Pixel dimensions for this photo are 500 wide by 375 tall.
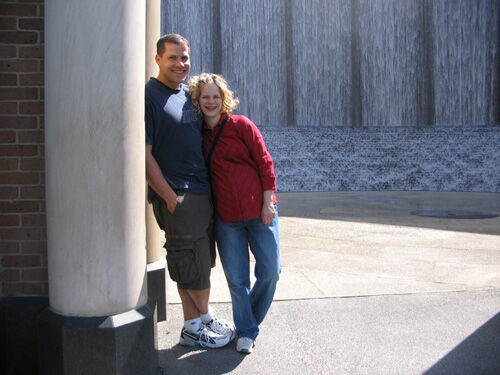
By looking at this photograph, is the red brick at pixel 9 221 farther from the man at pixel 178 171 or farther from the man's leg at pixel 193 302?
the man's leg at pixel 193 302

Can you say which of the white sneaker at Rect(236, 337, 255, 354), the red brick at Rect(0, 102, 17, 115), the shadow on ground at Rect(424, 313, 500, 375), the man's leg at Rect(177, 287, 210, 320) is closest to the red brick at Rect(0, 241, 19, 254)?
the red brick at Rect(0, 102, 17, 115)

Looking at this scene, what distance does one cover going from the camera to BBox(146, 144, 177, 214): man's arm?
2.56m

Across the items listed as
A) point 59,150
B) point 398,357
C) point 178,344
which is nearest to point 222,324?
point 178,344

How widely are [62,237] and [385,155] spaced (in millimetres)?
14668

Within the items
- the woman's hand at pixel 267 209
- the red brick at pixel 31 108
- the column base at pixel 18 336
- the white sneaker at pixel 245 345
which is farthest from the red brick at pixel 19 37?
the white sneaker at pixel 245 345

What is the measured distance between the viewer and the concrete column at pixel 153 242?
3209 mm

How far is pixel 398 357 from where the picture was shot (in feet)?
8.93

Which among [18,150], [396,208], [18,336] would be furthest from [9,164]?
[396,208]

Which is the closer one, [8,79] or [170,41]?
[8,79]

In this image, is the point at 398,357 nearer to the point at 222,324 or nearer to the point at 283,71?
the point at 222,324

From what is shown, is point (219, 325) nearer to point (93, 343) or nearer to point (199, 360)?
point (199, 360)

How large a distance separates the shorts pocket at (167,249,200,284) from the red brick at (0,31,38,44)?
47.3 inches

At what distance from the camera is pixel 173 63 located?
269 cm

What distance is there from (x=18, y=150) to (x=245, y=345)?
1484 millimetres
